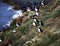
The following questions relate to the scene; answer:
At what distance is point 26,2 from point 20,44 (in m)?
17.2

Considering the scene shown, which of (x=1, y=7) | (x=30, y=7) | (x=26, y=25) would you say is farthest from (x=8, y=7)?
(x=26, y=25)

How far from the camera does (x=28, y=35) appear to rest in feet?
87.2

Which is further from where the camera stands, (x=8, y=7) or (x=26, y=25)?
(x=8, y=7)

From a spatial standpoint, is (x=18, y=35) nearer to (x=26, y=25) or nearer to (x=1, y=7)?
(x=26, y=25)

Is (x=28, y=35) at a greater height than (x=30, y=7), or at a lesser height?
lesser

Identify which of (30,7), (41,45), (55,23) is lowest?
(41,45)

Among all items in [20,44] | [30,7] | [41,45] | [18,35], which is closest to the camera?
[41,45]

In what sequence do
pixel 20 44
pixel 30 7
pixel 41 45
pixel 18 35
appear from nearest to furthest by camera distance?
pixel 41 45 → pixel 20 44 → pixel 18 35 → pixel 30 7

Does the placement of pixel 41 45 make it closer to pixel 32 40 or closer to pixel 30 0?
pixel 32 40

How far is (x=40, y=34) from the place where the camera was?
25.2 meters

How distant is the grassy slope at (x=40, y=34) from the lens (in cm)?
2324

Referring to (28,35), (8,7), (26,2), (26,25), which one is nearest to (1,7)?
(8,7)

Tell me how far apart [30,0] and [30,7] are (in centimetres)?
208

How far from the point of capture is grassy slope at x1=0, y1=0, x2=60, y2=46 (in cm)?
2324
